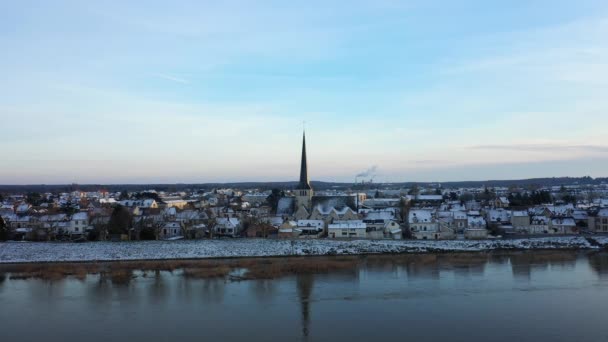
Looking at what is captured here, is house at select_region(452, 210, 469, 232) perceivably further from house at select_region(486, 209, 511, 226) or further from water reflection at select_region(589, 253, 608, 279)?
water reflection at select_region(589, 253, 608, 279)

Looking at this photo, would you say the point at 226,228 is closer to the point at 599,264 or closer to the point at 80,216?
the point at 80,216

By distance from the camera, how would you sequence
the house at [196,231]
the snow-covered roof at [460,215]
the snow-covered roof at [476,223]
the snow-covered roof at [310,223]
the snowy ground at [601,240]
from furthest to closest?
the snow-covered roof at [460,215] < the snow-covered roof at [310,223] < the house at [196,231] < the snow-covered roof at [476,223] < the snowy ground at [601,240]

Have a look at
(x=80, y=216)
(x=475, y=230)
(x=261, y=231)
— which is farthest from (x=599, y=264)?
(x=80, y=216)

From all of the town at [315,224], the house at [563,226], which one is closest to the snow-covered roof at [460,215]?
the town at [315,224]

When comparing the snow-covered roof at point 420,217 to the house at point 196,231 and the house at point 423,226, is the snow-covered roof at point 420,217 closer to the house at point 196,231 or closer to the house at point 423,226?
the house at point 423,226

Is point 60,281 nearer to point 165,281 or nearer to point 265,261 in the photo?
point 165,281

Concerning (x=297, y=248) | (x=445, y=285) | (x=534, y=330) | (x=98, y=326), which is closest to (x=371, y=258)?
(x=297, y=248)

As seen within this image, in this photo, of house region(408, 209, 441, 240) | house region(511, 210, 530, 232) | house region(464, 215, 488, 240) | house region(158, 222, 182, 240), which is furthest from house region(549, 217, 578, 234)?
house region(158, 222, 182, 240)
